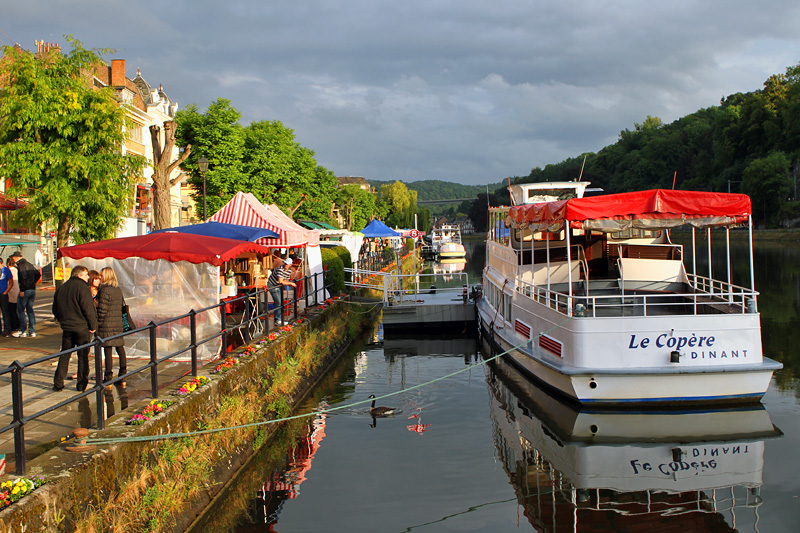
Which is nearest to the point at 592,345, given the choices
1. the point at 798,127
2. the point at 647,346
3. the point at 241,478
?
the point at 647,346

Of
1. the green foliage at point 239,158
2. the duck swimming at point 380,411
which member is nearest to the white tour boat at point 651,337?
the duck swimming at point 380,411

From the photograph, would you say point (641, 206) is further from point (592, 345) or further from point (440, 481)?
point (440, 481)

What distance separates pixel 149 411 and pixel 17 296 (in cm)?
843

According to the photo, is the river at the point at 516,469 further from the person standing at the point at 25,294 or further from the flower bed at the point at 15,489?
the person standing at the point at 25,294

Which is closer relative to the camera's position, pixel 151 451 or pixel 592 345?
pixel 151 451

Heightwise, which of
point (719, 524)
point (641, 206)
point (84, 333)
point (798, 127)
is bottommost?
point (719, 524)

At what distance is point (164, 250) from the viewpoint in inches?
458

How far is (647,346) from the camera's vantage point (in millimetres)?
11133

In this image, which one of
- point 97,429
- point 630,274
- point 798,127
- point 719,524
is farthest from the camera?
point 798,127

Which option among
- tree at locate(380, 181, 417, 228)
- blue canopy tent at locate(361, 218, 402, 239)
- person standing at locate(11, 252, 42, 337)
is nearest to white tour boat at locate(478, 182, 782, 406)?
person standing at locate(11, 252, 42, 337)

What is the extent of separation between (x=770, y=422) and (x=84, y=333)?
10.7m

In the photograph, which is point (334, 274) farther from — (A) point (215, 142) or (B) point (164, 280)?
(A) point (215, 142)

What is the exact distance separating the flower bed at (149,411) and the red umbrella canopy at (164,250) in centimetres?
394

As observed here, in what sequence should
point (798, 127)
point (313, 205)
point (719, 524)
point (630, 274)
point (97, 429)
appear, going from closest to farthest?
point (97, 429)
point (719, 524)
point (630, 274)
point (313, 205)
point (798, 127)
